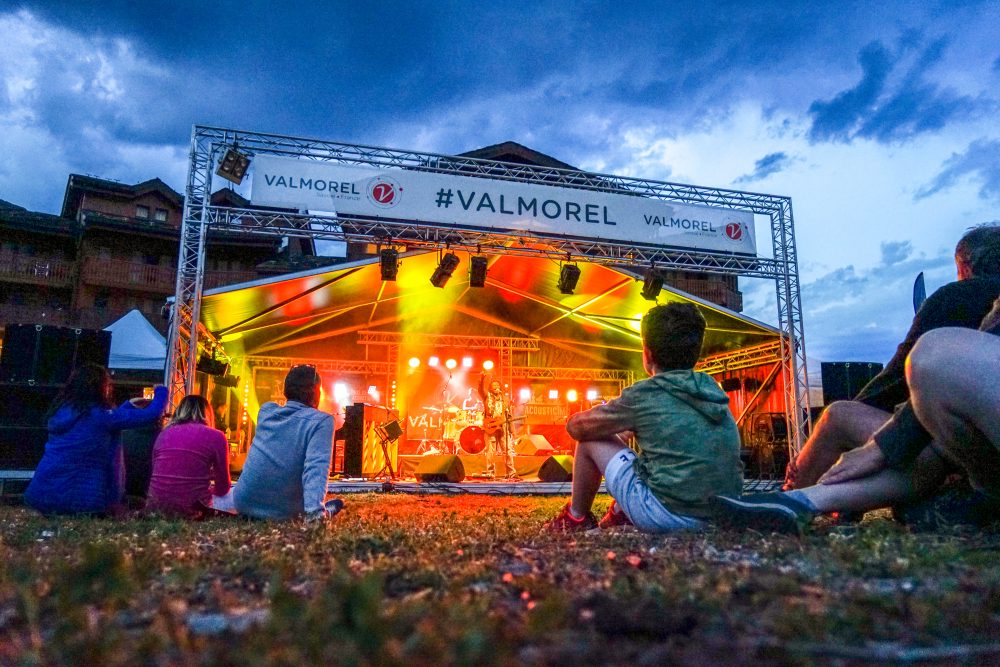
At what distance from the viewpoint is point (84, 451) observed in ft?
12.2

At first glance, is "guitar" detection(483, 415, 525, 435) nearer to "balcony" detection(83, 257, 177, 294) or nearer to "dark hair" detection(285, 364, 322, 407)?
"dark hair" detection(285, 364, 322, 407)

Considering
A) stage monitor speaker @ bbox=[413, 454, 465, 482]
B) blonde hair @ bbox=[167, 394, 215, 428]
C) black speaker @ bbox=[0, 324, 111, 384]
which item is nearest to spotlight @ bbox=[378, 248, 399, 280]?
stage monitor speaker @ bbox=[413, 454, 465, 482]

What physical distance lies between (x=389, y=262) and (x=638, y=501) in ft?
22.1

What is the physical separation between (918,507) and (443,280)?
748 centimetres

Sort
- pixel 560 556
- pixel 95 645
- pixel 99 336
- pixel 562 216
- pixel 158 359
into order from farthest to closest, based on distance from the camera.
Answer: pixel 158 359
pixel 562 216
pixel 99 336
pixel 560 556
pixel 95 645

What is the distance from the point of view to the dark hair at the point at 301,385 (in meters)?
3.49

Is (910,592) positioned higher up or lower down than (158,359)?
lower down

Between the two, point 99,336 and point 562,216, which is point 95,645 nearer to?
point 99,336

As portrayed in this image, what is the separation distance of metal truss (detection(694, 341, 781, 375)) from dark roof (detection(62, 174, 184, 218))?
77.1 feet

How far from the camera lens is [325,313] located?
12.5m

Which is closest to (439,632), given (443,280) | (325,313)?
(443,280)

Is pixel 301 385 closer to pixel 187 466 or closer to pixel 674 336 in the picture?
pixel 187 466

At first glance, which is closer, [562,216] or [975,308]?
[975,308]

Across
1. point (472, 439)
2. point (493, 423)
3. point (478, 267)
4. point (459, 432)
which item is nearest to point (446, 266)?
point (478, 267)
